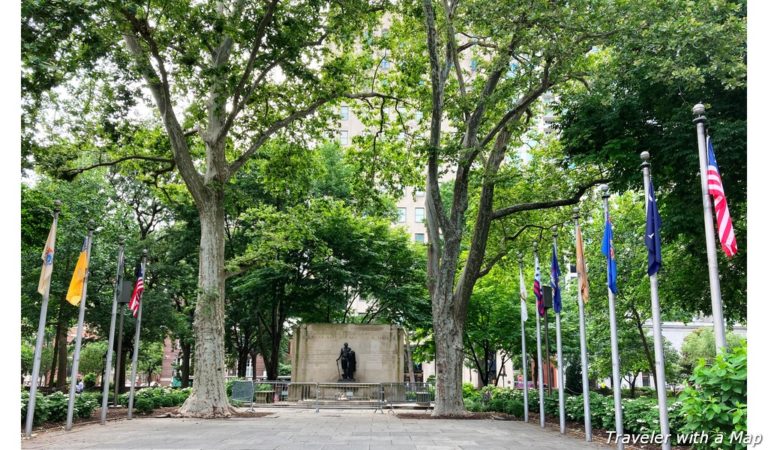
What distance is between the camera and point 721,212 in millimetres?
8711

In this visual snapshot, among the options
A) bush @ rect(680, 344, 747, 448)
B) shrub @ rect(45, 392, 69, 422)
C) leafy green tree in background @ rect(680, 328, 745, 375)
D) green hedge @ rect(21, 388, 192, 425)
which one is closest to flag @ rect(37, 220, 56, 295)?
green hedge @ rect(21, 388, 192, 425)

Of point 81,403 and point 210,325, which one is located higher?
point 210,325

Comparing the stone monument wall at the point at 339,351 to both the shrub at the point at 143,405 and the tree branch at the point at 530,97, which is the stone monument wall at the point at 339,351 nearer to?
the shrub at the point at 143,405

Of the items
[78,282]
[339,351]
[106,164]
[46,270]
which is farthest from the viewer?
Result: [339,351]

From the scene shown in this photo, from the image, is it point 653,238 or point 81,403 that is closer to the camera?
point 653,238

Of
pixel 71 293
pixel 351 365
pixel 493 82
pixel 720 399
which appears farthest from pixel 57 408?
pixel 493 82

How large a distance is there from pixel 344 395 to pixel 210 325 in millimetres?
9354

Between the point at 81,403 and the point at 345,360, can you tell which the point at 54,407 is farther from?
the point at 345,360

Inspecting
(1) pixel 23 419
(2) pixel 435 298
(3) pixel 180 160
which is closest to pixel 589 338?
(2) pixel 435 298

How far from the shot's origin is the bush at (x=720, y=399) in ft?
21.9

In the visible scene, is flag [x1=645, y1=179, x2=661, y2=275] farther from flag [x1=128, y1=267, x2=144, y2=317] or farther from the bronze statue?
the bronze statue

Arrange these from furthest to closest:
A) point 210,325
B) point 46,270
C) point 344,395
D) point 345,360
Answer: point 345,360 < point 344,395 < point 210,325 < point 46,270

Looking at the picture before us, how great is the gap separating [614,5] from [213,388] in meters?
15.7

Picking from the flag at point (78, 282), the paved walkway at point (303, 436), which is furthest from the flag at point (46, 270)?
the paved walkway at point (303, 436)
